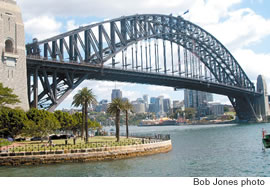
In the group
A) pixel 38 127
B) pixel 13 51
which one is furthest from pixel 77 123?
pixel 38 127

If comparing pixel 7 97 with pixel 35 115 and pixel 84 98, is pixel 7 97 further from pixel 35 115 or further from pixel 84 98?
pixel 84 98

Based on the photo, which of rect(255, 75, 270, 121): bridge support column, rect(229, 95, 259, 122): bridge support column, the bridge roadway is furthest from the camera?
rect(255, 75, 270, 121): bridge support column

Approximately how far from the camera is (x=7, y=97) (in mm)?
59719

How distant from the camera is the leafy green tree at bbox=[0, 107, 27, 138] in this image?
5634cm

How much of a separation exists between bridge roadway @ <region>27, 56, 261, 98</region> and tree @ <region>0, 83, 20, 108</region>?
13.6 metres

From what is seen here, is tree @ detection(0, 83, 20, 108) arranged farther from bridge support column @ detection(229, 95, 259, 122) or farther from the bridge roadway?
bridge support column @ detection(229, 95, 259, 122)

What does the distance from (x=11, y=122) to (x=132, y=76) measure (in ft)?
169

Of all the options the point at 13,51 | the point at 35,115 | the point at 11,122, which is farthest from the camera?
the point at 13,51

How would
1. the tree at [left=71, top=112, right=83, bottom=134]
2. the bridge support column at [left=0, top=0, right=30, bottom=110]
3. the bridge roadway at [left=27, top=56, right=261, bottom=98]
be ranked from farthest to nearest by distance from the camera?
the bridge roadway at [left=27, top=56, right=261, bottom=98], the tree at [left=71, top=112, right=83, bottom=134], the bridge support column at [left=0, top=0, right=30, bottom=110]

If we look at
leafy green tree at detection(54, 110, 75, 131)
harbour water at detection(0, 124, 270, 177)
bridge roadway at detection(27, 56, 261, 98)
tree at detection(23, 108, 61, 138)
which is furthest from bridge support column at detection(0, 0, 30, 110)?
harbour water at detection(0, 124, 270, 177)

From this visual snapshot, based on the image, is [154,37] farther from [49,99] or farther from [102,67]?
[49,99]

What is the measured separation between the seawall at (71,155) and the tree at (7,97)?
17.4 m

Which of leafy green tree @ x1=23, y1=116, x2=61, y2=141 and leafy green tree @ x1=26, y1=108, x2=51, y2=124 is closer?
leafy green tree @ x1=23, y1=116, x2=61, y2=141

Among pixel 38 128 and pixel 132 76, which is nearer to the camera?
pixel 38 128
